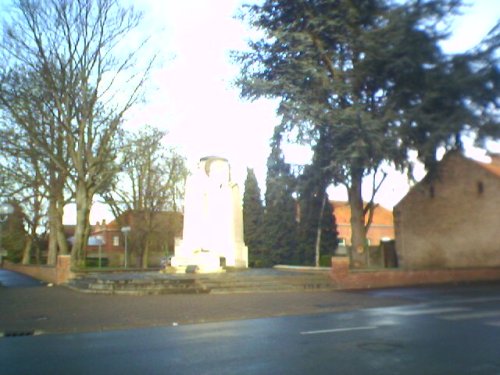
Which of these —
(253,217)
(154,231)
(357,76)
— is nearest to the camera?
(357,76)

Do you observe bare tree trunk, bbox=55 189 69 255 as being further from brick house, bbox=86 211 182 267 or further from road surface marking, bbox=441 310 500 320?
road surface marking, bbox=441 310 500 320

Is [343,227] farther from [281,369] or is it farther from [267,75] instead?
[281,369]

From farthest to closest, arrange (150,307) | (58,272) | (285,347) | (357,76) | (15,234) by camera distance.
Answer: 1. (15,234)
2. (58,272)
3. (357,76)
4. (150,307)
5. (285,347)

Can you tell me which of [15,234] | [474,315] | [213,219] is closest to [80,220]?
[213,219]

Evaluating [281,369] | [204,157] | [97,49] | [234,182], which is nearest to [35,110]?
[97,49]

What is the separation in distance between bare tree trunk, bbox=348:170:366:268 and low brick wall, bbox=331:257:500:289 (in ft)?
7.18

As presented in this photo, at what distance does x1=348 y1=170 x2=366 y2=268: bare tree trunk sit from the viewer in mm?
25312

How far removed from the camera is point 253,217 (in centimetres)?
4859

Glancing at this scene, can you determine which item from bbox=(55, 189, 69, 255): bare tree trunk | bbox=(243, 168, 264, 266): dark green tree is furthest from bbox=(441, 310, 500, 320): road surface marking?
bbox=(243, 168, 264, 266): dark green tree

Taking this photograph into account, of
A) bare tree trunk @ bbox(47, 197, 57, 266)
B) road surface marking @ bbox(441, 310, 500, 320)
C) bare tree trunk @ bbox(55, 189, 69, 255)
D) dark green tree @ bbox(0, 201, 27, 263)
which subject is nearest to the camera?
road surface marking @ bbox(441, 310, 500, 320)

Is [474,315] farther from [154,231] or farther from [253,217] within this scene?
[253,217]

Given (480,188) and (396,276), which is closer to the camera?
(396,276)

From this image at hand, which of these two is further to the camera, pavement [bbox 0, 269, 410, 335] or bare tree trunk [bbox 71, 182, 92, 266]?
bare tree trunk [bbox 71, 182, 92, 266]

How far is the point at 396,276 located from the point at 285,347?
15.9 metres
